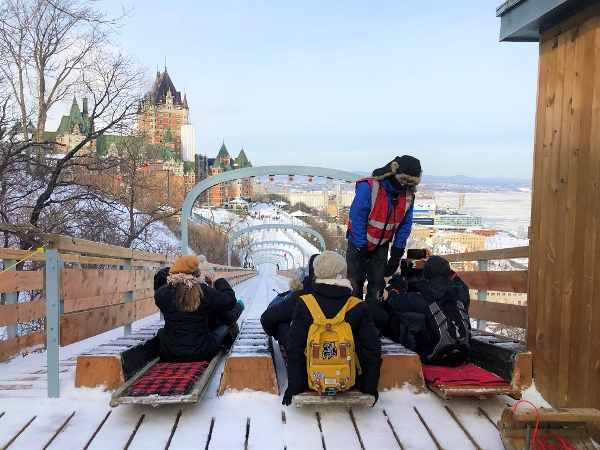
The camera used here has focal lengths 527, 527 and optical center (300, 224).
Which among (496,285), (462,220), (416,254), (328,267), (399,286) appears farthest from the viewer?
(462,220)

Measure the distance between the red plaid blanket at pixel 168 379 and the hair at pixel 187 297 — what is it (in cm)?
48

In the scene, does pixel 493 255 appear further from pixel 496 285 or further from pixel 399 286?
pixel 399 286

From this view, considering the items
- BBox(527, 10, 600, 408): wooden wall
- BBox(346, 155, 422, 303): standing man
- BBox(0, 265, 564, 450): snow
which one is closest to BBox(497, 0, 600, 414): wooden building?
BBox(527, 10, 600, 408): wooden wall

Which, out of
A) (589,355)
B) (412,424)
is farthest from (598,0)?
(412,424)

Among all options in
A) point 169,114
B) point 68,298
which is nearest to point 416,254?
point 68,298

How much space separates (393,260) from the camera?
5496 mm

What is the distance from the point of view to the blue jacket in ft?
16.4

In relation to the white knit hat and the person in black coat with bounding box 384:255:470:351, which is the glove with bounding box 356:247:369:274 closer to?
the person in black coat with bounding box 384:255:470:351

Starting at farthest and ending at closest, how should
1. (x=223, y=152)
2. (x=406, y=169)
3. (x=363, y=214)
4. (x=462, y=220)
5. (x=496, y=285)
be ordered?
(x=223, y=152), (x=462, y=220), (x=496, y=285), (x=363, y=214), (x=406, y=169)

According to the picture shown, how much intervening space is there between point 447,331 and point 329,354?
1.10 m

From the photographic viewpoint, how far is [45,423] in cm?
358

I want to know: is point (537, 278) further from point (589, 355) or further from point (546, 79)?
point (546, 79)

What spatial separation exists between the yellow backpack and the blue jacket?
4.95ft

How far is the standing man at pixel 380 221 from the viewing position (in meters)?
4.85
